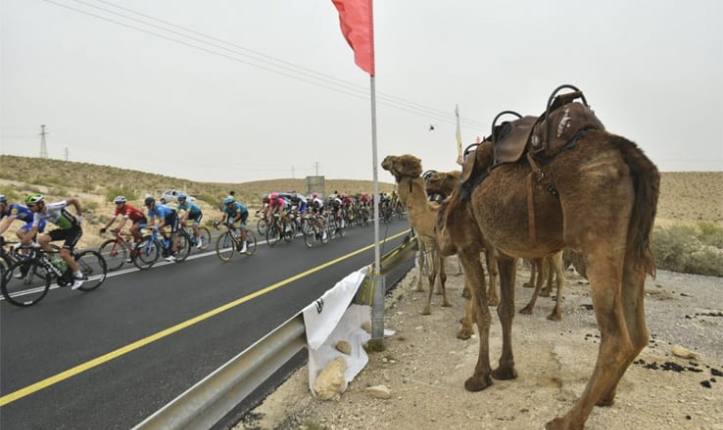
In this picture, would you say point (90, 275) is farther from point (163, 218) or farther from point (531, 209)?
point (531, 209)

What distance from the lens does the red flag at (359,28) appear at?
495 centimetres

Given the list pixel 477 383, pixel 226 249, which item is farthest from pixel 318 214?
pixel 477 383

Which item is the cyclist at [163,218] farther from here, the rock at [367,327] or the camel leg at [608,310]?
the camel leg at [608,310]

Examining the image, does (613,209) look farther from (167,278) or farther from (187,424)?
(167,278)

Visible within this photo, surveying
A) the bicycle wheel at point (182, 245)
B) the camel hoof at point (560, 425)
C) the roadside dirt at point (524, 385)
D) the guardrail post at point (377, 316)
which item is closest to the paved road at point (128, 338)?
the roadside dirt at point (524, 385)

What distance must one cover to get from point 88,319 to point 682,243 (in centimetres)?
1285

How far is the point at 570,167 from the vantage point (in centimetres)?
291

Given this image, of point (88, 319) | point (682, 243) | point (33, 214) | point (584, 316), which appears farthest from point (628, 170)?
point (33, 214)

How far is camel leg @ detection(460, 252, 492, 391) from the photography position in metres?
3.95

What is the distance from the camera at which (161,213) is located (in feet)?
42.6

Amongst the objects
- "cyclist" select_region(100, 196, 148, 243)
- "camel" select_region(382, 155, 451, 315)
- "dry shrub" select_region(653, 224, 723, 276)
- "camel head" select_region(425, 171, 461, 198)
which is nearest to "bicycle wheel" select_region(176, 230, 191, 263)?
"cyclist" select_region(100, 196, 148, 243)

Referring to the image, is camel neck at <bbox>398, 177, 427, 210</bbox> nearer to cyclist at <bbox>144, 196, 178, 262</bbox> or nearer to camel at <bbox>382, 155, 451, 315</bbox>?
camel at <bbox>382, 155, 451, 315</bbox>

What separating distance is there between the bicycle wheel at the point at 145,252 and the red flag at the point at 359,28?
9330mm

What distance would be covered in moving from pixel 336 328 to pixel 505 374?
5.78ft
